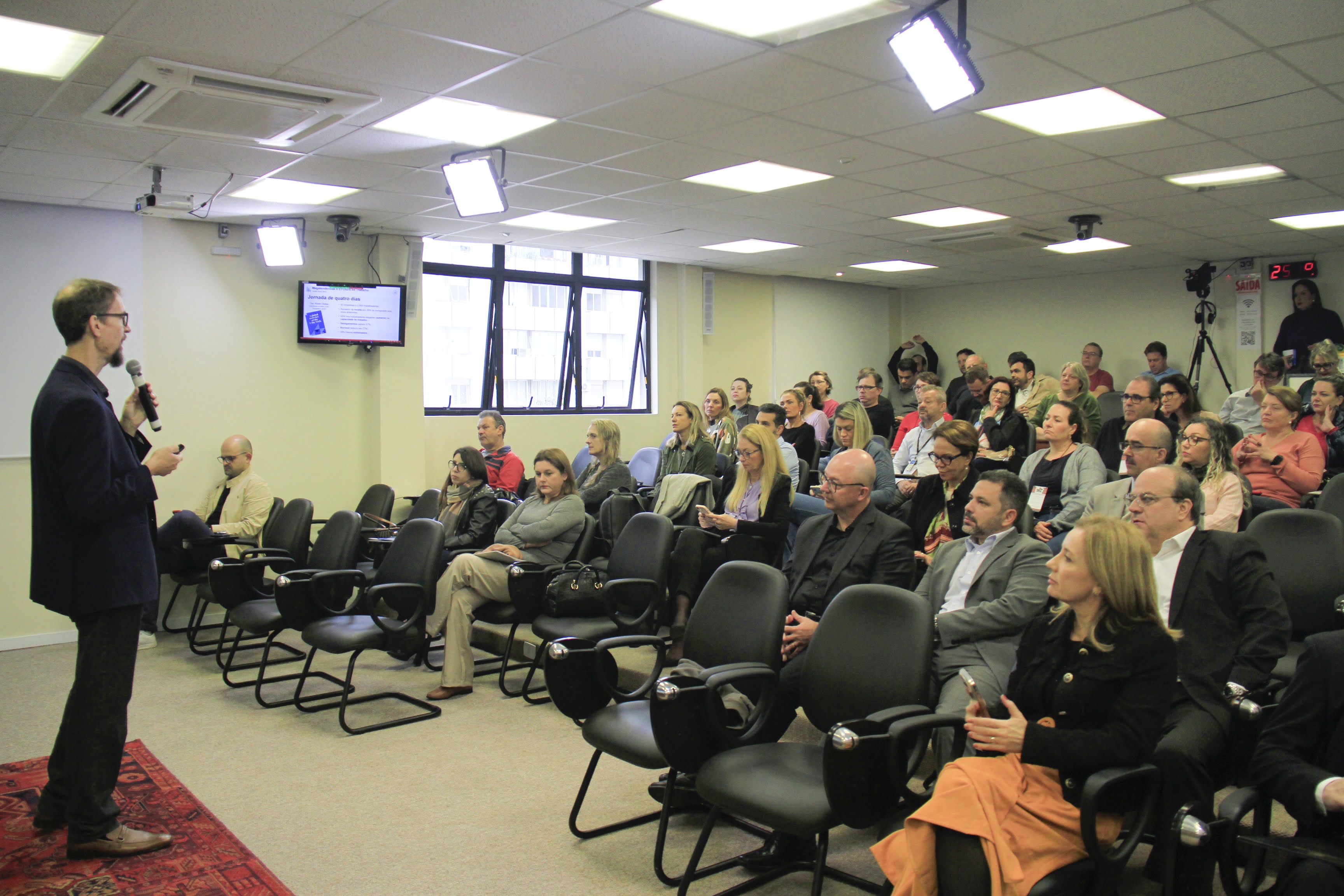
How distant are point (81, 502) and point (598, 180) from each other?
391cm

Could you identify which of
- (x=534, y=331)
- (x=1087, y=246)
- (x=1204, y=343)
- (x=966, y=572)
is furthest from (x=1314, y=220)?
(x=534, y=331)

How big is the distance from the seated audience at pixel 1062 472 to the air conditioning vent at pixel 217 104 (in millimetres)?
3693

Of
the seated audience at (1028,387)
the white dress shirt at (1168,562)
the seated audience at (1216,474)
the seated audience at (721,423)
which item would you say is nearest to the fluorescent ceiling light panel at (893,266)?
the seated audience at (1028,387)

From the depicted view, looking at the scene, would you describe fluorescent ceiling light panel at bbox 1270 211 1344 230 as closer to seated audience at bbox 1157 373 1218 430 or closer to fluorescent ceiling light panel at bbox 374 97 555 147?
seated audience at bbox 1157 373 1218 430

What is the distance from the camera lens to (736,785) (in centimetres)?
251

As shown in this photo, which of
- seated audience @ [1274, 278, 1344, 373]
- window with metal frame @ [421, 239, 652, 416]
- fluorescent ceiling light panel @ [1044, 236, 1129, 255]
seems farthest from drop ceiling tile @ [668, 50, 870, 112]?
seated audience @ [1274, 278, 1344, 373]

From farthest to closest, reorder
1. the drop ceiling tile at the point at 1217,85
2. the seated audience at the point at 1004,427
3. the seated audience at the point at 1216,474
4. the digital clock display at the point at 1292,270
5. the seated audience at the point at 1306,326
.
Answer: the digital clock display at the point at 1292,270, the seated audience at the point at 1306,326, the seated audience at the point at 1004,427, the drop ceiling tile at the point at 1217,85, the seated audience at the point at 1216,474

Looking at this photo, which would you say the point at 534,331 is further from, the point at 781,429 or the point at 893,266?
the point at 893,266

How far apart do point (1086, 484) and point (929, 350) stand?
775cm

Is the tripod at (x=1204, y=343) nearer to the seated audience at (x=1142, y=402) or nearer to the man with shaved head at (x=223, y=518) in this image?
the seated audience at (x=1142, y=402)

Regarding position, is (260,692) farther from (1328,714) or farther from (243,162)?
(1328,714)

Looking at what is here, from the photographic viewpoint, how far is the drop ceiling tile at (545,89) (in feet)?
13.0

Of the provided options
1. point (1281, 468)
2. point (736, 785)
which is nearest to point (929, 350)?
point (1281, 468)

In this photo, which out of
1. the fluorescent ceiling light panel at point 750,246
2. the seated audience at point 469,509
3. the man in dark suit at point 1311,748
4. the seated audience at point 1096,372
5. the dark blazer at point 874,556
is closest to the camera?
the man in dark suit at point 1311,748
